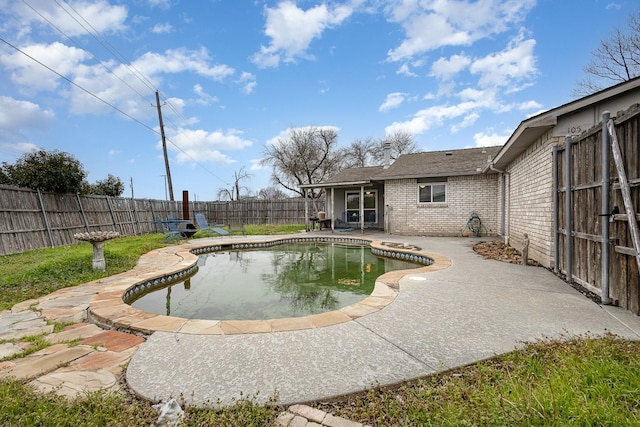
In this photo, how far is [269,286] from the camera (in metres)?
5.21

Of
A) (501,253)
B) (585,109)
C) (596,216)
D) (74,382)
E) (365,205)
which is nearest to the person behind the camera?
(74,382)

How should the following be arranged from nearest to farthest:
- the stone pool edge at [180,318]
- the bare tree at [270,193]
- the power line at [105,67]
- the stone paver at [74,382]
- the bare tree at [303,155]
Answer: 1. the stone paver at [74,382]
2. the stone pool edge at [180,318]
3. the power line at [105,67]
4. the bare tree at [303,155]
5. the bare tree at [270,193]

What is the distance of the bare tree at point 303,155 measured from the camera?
83.5 feet

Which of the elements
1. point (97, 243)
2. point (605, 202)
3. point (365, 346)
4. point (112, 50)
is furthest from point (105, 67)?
point (605, 202)

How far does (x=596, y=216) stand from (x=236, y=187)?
29.9 meters

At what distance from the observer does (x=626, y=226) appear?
2.86 m

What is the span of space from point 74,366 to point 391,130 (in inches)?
1220

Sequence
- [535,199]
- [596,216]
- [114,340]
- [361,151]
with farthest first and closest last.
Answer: [361,151]
[535,199]
[596,216]
[114,340]

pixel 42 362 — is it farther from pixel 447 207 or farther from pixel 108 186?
pixel 108 186

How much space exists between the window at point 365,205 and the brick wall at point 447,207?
246 centimetres

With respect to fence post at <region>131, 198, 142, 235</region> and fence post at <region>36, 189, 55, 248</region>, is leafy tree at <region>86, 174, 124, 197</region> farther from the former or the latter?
fence post at <region>36, 189, 55, 248</region>

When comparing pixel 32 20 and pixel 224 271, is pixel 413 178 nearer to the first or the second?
pixel 224 271

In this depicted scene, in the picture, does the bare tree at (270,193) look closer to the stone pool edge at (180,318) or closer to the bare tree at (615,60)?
the bare tree at (615,60)

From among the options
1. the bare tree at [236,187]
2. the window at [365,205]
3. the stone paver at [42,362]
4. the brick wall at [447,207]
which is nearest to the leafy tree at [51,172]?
the stone paver at [42,362]
